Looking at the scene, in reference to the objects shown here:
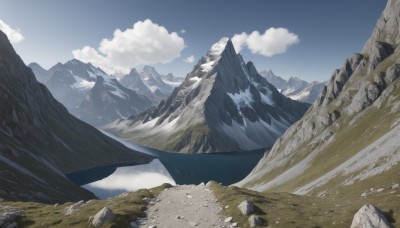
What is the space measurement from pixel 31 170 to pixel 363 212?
140 m

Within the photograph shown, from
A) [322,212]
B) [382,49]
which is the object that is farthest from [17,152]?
[382,49]

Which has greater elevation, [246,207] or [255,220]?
[246,207]

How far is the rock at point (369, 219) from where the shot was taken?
32.2 meters

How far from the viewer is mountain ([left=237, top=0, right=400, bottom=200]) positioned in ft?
271

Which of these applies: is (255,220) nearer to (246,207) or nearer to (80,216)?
(246,207)

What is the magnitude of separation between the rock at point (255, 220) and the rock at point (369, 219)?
9.01 m

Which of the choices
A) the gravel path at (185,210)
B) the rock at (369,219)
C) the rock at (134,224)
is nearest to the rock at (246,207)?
the gravel path at (185,210)

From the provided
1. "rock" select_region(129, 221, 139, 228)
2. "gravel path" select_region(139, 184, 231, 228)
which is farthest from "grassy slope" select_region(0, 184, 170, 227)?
"gravel path" select_region(139, 184, 231, 228)

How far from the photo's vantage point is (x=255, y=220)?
1480 inches

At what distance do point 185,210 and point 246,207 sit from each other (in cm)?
838

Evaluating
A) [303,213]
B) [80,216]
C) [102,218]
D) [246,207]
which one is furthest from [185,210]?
[303,213]

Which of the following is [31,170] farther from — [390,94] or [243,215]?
[390,94]

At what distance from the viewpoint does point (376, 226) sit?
105 feet

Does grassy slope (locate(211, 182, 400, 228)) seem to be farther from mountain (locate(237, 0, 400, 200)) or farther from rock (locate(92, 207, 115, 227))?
rock (locate(92, 207, 115, 227))
